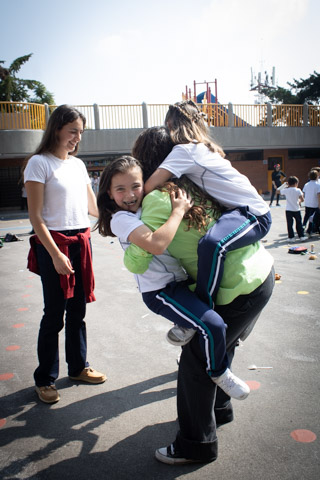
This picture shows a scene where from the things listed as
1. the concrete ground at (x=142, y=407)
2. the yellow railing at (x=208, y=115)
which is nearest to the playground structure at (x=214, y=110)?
the yellow railing at (x=208, y=115)

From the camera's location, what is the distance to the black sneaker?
2.05 meters

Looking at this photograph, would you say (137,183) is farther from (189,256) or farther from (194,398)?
(194,398)

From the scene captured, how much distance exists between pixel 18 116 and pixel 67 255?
18733mm

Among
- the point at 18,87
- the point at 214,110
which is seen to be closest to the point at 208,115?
the point at 214,110

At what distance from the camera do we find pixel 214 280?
1.87m

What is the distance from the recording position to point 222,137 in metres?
23.6

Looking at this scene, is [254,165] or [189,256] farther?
[254,165]

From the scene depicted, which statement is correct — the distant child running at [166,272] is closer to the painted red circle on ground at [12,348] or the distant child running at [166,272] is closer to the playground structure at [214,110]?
the painted red circle on ground at [12,348]

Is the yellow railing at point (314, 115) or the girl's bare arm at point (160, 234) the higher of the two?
the yellow railing at point (314, 115)

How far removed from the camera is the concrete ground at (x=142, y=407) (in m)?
2.05

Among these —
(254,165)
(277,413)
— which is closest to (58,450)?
(277,413)

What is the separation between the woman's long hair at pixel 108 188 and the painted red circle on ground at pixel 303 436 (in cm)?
156

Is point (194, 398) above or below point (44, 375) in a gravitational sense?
above

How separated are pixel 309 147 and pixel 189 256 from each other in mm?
26510
